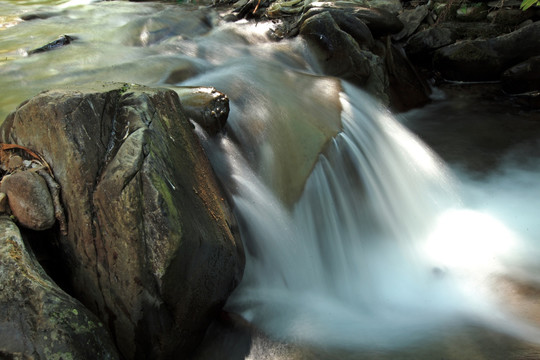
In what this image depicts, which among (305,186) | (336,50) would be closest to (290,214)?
(305,186)

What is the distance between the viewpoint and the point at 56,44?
6711 millimetres

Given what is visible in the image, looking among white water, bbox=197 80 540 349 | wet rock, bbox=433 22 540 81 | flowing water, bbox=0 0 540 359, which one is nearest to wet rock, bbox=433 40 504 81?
wet rock, bbox=433 22 540 81

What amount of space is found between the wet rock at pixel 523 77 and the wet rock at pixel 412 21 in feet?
6.84

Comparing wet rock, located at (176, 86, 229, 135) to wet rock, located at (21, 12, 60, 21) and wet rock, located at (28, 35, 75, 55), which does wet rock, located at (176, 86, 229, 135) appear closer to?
wet rock, located at (28, 35, 75, 55)

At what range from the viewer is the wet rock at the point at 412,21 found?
8.78 metres

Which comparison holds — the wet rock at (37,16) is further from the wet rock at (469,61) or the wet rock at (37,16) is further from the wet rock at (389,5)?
the wet rock at (469,61)

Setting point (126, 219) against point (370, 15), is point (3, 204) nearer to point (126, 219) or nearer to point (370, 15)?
point (126, 219)

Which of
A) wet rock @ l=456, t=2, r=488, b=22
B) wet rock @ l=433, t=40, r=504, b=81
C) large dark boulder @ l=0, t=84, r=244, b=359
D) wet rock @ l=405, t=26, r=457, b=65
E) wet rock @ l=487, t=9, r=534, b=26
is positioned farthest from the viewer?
wet rock @ l=456, t=2, r=488, b=22

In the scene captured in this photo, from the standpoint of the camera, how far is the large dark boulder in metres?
2.59

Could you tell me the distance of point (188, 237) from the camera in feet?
8.90

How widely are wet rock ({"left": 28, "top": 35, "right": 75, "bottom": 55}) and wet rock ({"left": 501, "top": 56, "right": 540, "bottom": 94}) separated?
7.68 meters

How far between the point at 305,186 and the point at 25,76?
4008 mm

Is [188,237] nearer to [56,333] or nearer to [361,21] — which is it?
[56,333]

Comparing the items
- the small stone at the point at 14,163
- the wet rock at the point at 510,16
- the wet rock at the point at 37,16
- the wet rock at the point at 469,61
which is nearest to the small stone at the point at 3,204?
the small stone at the point at 14,163
